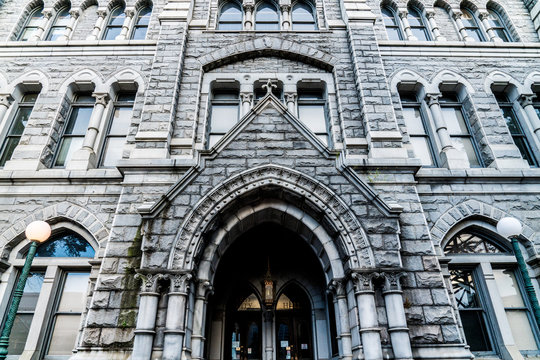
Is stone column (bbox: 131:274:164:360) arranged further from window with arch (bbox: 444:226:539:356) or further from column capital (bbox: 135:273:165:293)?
window with arch (bbox: 444:226:539:356)

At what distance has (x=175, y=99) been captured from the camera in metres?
8.47

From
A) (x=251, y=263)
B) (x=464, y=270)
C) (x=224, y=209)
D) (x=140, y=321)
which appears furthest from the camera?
(x=251, y=263)

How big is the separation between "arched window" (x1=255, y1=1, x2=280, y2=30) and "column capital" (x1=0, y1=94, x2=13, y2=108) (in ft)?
26.0

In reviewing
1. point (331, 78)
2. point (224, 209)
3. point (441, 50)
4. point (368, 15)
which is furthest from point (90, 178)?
point (441, 50)

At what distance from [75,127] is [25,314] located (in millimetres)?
5128

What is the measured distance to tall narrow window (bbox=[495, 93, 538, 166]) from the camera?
920cm

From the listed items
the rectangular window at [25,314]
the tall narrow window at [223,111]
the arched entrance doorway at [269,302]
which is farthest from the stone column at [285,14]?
the rectangular window at [25,314]

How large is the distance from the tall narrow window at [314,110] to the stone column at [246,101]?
146cm

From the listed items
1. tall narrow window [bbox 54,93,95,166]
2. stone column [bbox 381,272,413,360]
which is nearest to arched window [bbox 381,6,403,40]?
stone column [bbox 381,272,413,360]

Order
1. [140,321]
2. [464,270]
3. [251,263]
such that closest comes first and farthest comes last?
[140,321] < [464,270] < [251,263]

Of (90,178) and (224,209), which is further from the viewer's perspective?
(90,178)

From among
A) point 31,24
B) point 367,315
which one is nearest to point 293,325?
point 367,315

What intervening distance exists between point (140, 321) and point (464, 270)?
7.39 metres

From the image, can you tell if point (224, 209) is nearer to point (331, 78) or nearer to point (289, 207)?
point (289, 207)
